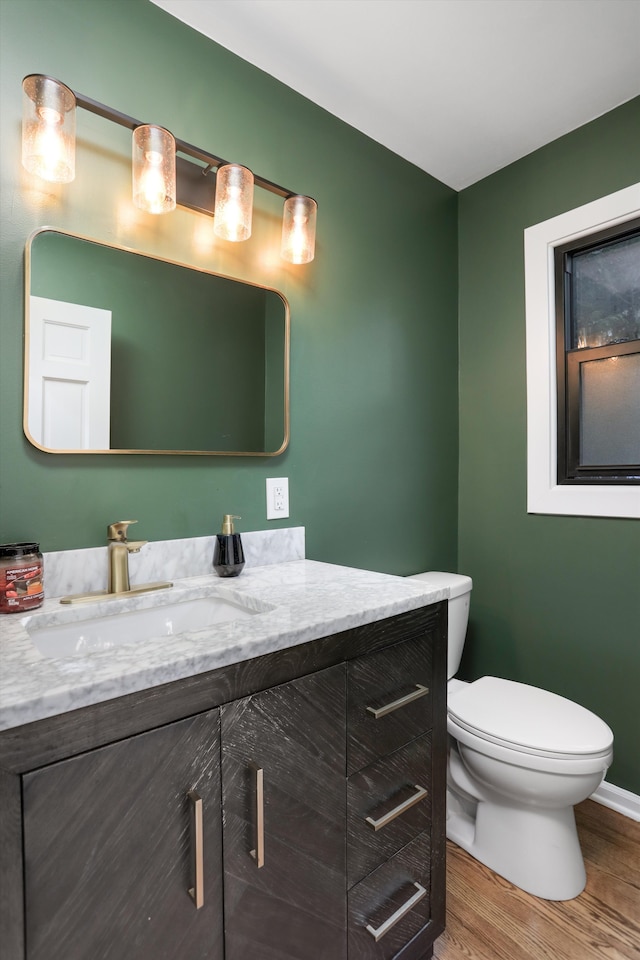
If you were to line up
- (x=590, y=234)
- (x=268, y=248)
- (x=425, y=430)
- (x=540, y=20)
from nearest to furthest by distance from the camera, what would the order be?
(x=540, y=20) < (x=268, y=248) < (x=590, y=234) < (x=425, y=430)

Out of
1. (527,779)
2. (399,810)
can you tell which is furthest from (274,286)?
(527,779)

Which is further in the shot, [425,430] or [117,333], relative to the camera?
[425,430]

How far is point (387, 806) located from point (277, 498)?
2.84ft

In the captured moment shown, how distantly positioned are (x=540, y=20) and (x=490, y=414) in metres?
1.26

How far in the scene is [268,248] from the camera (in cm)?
161

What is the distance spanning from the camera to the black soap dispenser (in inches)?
54.5

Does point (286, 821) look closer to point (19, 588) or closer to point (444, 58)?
point (19, 588)

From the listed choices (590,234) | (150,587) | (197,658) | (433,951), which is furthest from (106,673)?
(590,234)

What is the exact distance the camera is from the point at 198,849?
2.54ft

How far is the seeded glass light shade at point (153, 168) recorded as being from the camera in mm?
1253

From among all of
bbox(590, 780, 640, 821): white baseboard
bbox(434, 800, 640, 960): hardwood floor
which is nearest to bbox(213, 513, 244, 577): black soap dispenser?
bbox(434, 800, 640, 960): hardwood floor

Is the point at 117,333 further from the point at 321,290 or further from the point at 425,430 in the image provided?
the point at 425,430

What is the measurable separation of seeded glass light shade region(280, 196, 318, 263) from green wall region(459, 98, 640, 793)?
97cm

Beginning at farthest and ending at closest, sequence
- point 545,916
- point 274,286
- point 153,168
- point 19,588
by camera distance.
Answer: point 274,286 → point 545,916 → point 153,168 → point 19,588
